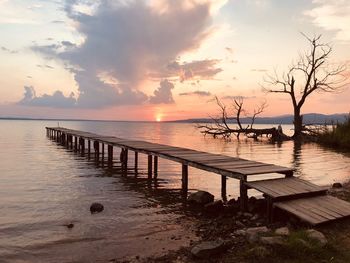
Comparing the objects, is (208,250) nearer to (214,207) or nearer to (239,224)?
(239,224)

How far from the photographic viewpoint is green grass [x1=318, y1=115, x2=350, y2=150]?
3532 cm

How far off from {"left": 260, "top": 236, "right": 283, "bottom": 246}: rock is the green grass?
30.6 m

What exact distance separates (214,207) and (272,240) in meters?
5.05

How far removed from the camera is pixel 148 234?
9.96m

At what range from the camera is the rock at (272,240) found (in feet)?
22.5

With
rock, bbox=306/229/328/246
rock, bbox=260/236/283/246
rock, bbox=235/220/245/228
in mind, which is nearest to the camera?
rock, bbox=260/236/283/246

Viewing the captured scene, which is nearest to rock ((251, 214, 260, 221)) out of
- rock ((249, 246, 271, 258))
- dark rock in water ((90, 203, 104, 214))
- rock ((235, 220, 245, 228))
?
rock ((235, 220, 245, 228))

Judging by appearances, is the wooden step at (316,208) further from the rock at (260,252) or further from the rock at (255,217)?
the rock at (260,252)

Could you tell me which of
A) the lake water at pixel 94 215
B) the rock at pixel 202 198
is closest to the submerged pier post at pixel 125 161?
the lake water at pixel 94 215

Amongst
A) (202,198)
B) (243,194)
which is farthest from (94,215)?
(243,194)

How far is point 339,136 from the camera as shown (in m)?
36.6

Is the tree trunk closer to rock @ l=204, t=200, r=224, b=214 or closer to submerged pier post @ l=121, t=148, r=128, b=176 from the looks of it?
submerged pier post @ l=121, t=148, r=128, b=176

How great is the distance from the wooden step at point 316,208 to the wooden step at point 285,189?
0.14 meters

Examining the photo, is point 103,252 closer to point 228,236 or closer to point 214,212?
point 228,236
